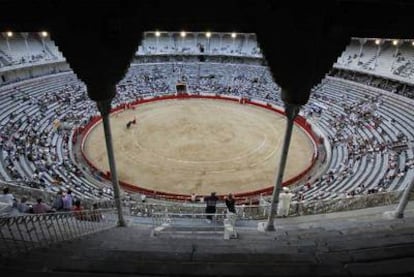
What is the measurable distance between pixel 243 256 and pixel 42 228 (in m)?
4.78

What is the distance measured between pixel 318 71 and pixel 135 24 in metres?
3.21

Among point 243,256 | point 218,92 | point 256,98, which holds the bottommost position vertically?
point 256,98

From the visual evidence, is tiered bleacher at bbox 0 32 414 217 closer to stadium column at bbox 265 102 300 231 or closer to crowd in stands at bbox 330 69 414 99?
crowd in stands at bbox 330 69 414 99

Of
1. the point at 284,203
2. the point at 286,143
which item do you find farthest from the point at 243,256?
the point at 284,203

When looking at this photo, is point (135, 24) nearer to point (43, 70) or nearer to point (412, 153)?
point (412, 153)

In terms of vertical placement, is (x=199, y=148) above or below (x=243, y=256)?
below

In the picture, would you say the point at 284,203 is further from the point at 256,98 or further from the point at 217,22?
the point at 256,98

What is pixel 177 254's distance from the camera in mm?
6148

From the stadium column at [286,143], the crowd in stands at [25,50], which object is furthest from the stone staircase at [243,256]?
the crowd in stands at [25,50]

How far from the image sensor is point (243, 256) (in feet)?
18.6

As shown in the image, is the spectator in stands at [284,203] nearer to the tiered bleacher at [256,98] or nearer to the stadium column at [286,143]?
the stadium column at [286,143]

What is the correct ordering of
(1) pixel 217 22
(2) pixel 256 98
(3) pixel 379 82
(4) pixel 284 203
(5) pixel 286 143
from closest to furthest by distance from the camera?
1. (1) pixel 217 22
2. (5) pixel 286 143
3. (4) pixel 284 203
4. (3) pixel 379 82
5. (2) pixel 256 98

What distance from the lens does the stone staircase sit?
4.38 metres

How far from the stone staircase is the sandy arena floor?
15.2 metres
